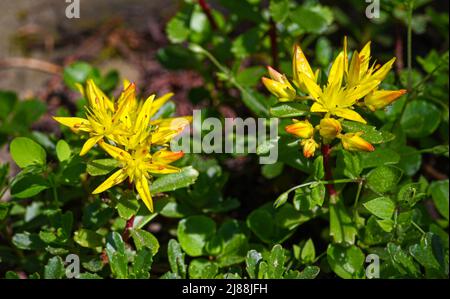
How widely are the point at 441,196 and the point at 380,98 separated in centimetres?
61

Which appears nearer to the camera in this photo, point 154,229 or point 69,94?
point 154,229

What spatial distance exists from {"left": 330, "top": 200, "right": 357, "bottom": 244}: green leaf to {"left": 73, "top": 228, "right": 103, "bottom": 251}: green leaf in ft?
2.27

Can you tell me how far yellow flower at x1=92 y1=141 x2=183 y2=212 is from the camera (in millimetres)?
1697

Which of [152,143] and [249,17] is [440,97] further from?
[152,143]

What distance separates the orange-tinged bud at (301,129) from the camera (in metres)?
1.65

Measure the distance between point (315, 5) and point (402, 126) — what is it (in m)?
0.57

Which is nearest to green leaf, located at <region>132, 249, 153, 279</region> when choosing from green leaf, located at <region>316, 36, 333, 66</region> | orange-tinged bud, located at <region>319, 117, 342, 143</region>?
orange-tinged bud, located at <region>319, 117, 342, 143</region>

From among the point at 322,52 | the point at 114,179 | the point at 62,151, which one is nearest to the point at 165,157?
the point at 114,179

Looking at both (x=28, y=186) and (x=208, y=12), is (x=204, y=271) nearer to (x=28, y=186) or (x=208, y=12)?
(x=28, y=186)

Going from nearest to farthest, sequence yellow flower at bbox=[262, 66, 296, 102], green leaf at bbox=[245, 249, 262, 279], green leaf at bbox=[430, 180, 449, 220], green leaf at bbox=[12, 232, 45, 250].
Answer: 1. yellow flower at bbox=[262, 66, 296, 102]
2. green leaf at bbox=[245, 249, 262, 279]
3. green leaf at bbox=[12, 232, 45, 250]
4. green leaf at bbox=[430, 180, 449, 220]

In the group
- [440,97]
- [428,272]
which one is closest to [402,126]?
[440,97]

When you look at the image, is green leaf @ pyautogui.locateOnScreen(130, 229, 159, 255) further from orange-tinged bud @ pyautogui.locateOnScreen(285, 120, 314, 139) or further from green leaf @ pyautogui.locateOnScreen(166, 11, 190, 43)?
green leaf @ pyautogui.locateOnScreen(166, 11, 190, 43)

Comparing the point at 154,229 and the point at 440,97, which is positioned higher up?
the point at 440,97
